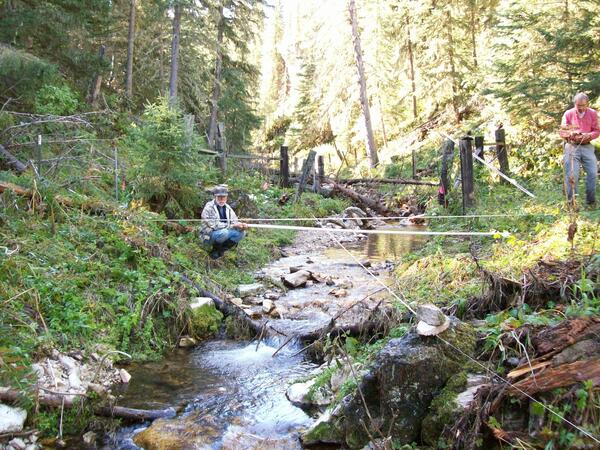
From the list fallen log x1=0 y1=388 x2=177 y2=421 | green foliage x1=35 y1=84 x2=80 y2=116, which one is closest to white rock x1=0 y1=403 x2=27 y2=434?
fallen log x1=0 y1=388 x2=177 y2=421

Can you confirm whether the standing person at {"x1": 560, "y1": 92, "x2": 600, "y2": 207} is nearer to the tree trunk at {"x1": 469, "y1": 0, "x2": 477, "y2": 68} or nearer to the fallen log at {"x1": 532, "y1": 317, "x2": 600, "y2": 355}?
the fallen log at {"x1": 532, "y1": 317, "x2": 600, "y2": 355}

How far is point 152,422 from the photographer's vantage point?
4184mm

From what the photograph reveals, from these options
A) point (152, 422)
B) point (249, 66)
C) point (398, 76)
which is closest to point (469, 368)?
point (152, 422)

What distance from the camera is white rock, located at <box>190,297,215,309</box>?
632 centimetres

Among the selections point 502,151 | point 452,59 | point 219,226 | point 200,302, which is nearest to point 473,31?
point 452,59

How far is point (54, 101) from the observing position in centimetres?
1184

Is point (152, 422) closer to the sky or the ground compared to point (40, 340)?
closer to the ground

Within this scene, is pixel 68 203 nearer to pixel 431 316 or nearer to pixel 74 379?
pixel 74 379

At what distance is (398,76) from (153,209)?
23928mm

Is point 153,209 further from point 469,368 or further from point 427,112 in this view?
point 427,112

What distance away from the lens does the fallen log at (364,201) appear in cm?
1700

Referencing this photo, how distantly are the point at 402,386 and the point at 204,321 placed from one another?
343cm

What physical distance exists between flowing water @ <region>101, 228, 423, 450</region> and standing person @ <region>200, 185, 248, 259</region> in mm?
2396

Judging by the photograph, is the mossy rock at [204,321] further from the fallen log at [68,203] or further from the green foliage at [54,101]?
the green foliage at [54,101]
